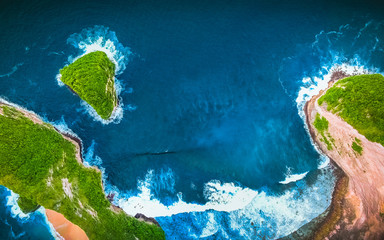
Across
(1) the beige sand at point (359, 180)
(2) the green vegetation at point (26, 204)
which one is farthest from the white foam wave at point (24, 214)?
(1) the beige sand at point (359, 180)

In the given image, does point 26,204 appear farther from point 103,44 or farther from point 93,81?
point 103,44

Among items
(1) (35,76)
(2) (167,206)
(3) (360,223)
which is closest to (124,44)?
(1) (35,76)

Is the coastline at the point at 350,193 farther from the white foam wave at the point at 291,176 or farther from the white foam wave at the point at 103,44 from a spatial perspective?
the white foam wave at the point at 103,44

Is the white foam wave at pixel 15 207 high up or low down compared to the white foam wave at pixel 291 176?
up

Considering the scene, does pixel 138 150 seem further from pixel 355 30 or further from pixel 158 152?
pixel 355 30

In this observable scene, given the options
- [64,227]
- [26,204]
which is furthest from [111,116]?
[64,227]

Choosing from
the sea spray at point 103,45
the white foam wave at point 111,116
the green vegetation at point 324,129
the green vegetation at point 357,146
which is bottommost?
the green vegetation at point 357,146

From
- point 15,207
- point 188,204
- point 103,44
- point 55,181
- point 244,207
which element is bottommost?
point 244,207
